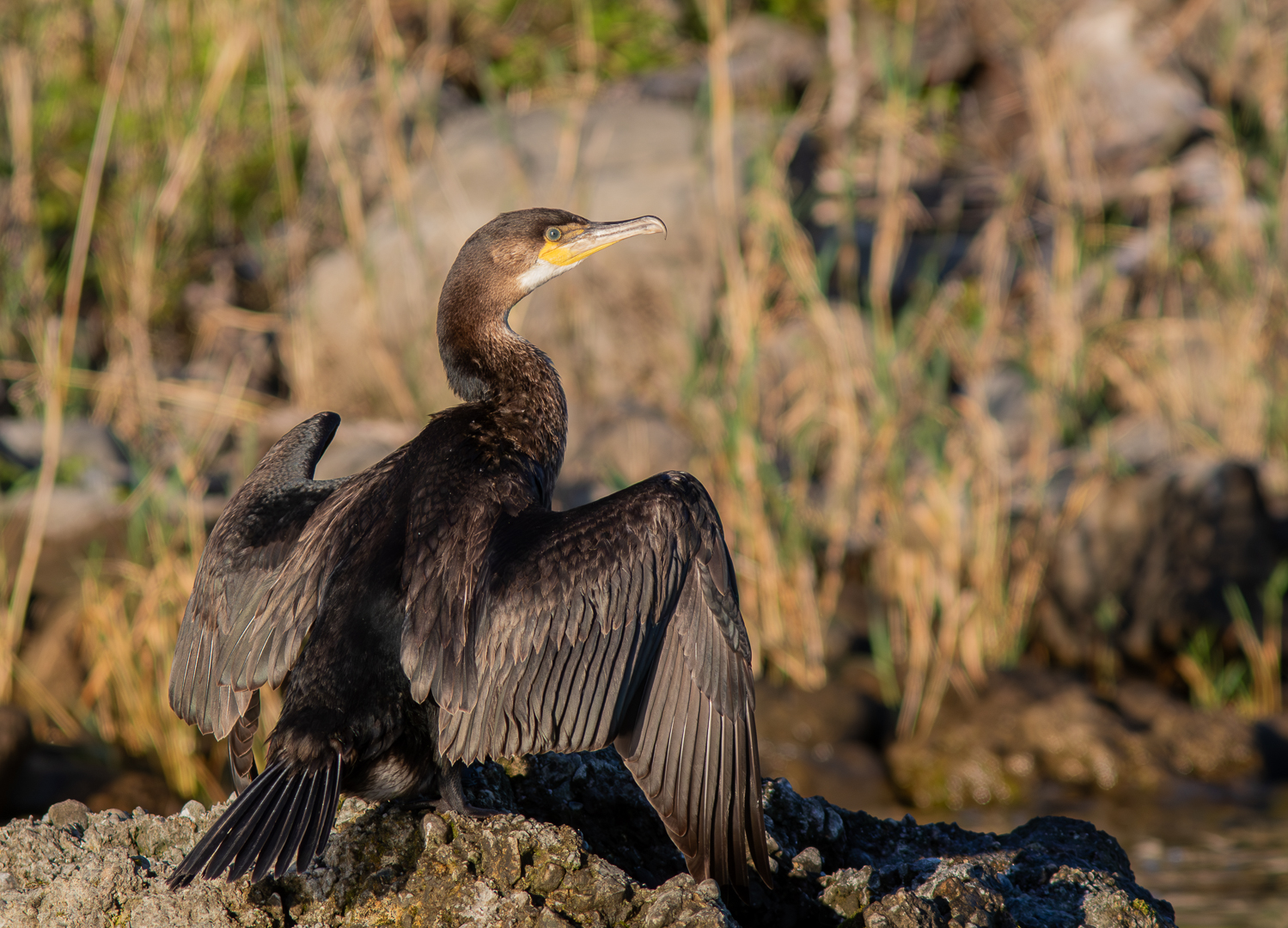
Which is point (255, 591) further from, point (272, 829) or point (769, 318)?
point (769, 318)

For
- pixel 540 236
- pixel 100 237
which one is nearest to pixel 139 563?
pixel 540 236

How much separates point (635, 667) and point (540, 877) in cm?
48

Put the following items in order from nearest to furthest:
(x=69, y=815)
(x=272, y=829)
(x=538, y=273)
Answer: (x=272, y=829) < (x=69, y=815) < (x=538, y=273)

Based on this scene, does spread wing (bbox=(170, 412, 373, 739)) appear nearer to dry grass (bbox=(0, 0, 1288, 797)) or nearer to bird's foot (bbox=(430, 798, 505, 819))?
bird's foot (bbox=(430, 798, 505, 819))

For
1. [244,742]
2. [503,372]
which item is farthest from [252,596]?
[503,372]

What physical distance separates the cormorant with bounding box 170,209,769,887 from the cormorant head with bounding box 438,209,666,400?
0.60 meters

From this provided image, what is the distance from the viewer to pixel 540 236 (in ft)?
13.5

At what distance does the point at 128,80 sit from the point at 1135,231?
7108mm

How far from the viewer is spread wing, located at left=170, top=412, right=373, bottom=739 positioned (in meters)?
3.15

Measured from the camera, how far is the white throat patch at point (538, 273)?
4.08 metres

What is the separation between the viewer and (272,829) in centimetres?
259


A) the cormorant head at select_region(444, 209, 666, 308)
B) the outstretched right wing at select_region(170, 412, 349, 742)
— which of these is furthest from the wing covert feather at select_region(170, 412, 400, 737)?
the cormorant head at select_region(444, 209, 666, 308)

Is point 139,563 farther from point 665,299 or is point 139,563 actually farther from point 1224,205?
point 1224,205

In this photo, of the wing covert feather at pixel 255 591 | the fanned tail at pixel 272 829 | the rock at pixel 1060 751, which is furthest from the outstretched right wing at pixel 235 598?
the rock at pixel 1060 751
